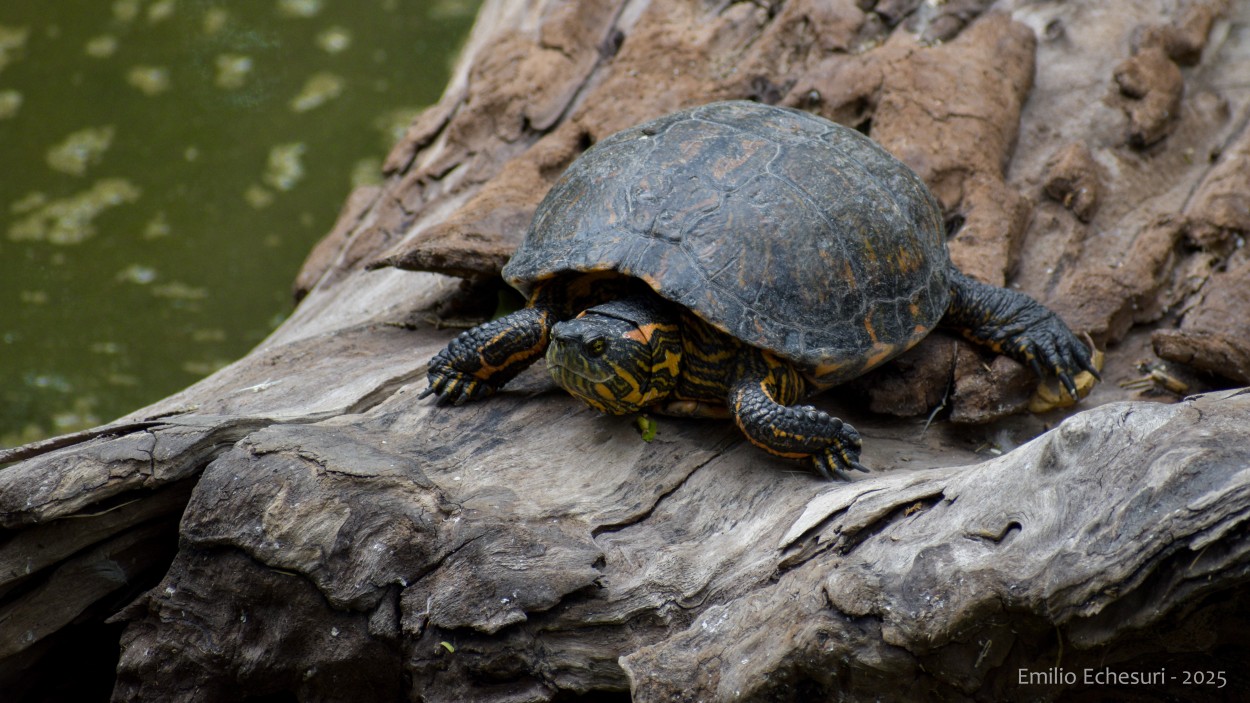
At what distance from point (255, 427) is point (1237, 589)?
2683 millimetres

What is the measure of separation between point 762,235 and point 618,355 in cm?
67

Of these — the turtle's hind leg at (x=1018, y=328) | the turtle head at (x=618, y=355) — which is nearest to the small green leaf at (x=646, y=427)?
the turtle head at (x=618, y=355)

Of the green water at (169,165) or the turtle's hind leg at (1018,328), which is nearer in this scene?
the turtle's hind leg at (1018,328)

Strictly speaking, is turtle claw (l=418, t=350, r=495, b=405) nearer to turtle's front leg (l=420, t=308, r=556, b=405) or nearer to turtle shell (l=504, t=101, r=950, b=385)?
turtle's front leg (l=420, t=308, r=556, b=405)

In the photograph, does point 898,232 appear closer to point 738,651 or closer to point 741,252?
point 741,252

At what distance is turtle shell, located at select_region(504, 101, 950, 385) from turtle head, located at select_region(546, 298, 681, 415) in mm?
150

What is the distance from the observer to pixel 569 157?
16.1ft

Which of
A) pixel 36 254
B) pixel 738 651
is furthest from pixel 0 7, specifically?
pixel 738 651

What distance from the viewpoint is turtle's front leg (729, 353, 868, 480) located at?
3.13 m

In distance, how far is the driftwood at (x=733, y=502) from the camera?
225 centimetres

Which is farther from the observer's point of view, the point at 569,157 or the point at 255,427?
the point at 569,157

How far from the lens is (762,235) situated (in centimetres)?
335

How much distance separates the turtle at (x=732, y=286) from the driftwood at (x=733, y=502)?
0.17 m

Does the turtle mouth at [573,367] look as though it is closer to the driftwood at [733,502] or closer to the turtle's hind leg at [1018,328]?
the driftwood at [733,502]
